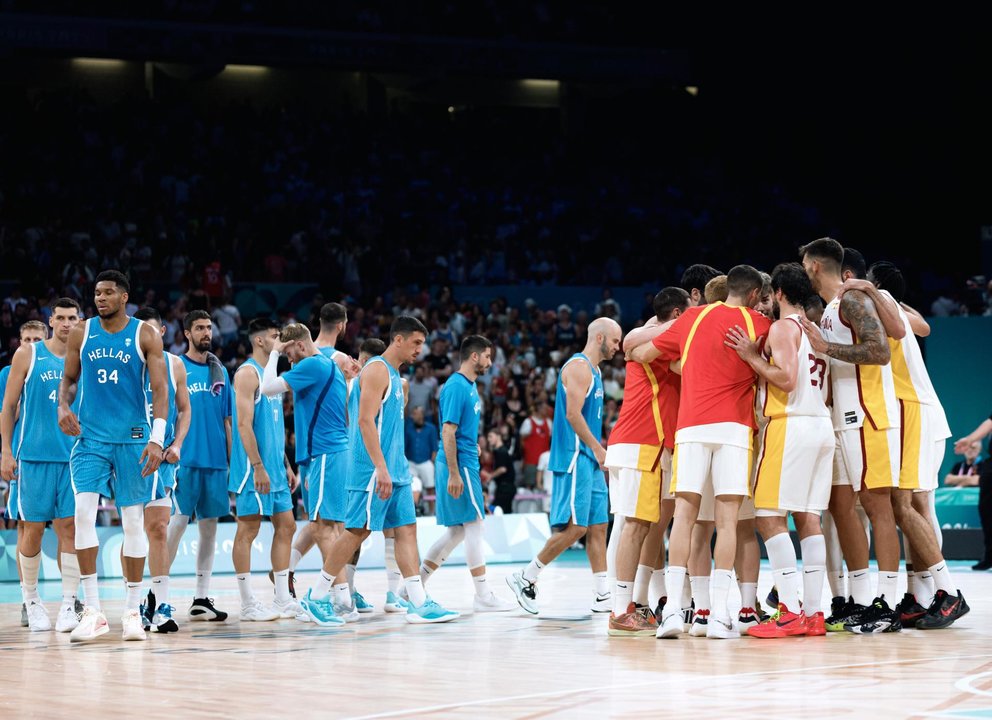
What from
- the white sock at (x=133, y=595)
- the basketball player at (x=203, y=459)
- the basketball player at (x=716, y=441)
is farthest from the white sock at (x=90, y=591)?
the basketball player at (x=716, y=441)

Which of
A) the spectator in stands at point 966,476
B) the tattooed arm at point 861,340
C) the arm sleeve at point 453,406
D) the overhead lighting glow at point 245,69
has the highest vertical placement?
the overhead lighting glow at point 245,69

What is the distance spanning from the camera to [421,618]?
10.2 meters

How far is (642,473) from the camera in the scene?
9.22 metres

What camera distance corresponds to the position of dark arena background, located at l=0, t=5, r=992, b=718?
8133 millimetres

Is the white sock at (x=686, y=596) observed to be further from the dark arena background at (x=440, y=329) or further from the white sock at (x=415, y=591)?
the white sock at (x=415, y=591)

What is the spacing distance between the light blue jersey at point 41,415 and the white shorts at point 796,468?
193 inches

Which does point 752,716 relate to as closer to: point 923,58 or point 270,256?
point 270,256

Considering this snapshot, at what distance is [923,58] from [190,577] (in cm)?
1866

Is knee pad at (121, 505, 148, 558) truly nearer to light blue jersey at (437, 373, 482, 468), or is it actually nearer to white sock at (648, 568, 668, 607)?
light blue jersey at (437, 373, 482, 468)

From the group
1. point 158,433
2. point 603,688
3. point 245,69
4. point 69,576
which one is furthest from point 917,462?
point 245,69

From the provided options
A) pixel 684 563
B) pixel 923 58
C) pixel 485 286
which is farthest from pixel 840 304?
pixel 923 58

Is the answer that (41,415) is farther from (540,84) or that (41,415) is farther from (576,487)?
(540,84)

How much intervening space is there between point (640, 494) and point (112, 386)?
3.49 m

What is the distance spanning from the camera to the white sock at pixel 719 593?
28.1 feet
